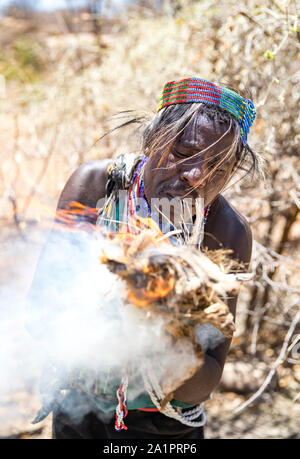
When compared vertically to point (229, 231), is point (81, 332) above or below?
below

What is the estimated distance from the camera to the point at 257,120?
2.91 metres

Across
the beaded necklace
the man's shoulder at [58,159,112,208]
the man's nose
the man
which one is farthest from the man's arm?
the man's shoulder at [58,159,112,208]

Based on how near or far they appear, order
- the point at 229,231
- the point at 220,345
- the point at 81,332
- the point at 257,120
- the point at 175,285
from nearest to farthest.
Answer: the point at 175,285 → the point at 81,332 → the point at 220,345 → the point at 229,231 → the point at 257,120

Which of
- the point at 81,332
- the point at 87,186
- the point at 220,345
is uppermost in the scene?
the point at 87,186

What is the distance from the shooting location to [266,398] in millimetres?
3143

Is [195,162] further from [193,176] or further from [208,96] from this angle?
[208,96]

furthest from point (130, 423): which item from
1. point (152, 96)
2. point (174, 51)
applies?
point (174, 51)

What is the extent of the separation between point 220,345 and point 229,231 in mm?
353

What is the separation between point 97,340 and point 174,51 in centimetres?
343

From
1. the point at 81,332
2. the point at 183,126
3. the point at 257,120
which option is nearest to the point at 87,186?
the point at 183,126

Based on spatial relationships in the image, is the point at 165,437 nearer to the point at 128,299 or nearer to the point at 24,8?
the point at 128,299

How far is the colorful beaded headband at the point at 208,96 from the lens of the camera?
1.13m
